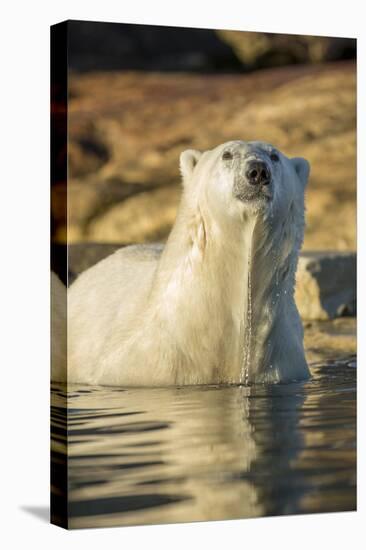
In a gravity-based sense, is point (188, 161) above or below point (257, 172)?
above

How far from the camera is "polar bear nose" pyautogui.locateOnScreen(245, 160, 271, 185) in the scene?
331 inches

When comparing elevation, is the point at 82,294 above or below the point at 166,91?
below

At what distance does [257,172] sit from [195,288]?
927mm

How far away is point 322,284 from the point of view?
12312 millimetres

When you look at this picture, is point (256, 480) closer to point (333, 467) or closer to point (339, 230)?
point (333, 467)

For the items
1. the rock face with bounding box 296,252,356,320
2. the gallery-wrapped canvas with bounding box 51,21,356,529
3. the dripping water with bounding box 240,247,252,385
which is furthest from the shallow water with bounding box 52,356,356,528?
the rock face with bounding box 296,252,356,320

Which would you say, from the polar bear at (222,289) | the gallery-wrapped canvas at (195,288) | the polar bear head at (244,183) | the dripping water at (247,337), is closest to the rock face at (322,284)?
the gallery-wrapped canvas at (195,288)

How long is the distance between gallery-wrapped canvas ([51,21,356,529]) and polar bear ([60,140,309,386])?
12 mm

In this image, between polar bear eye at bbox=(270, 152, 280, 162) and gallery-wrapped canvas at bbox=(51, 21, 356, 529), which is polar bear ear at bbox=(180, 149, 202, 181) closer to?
gallery-wrapped canvas at bbox=(51, 21, 356, 529)

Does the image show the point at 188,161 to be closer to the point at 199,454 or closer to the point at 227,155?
the point at 227,155

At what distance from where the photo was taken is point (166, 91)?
9.52m

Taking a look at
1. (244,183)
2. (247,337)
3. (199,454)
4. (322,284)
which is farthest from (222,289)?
(322,284)

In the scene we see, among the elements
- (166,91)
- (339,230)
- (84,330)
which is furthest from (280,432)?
(339,230)

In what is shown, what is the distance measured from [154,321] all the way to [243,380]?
2.22 ft
